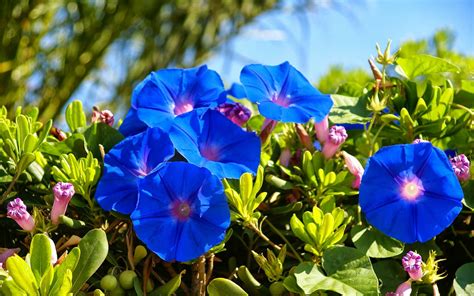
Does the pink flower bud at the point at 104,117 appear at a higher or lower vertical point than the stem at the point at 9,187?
higher

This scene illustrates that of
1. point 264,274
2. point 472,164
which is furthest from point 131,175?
point 472,164

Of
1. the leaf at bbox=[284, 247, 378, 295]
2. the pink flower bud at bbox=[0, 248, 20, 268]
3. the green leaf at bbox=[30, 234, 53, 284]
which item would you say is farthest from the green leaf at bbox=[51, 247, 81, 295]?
the leaf at bbox=[284, 247, 378, 295]

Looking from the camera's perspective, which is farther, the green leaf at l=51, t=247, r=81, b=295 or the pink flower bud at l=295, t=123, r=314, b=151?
the pink flower bud at l=295, t=123, r=314, b=151

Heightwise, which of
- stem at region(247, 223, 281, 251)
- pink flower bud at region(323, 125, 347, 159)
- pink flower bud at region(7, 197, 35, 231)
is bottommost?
stem at region(247, 223, 281, 251)

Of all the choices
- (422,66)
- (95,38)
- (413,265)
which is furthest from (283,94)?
(95,38)

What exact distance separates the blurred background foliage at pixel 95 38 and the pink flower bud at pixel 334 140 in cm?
288

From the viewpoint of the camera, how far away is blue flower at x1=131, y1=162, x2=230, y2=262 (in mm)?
764

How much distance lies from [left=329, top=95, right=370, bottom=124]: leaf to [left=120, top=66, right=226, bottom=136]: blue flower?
0.16 m

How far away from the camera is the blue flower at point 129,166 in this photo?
0.81 metres

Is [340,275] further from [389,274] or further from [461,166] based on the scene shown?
[461,166]

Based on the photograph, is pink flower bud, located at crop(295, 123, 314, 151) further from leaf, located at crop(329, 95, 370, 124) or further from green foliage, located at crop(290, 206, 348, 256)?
green foliage, located at crop(290, 206, 348, 256)

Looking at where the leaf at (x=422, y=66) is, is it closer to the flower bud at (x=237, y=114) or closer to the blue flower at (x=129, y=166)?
the flower bud at (x=237, y=114)

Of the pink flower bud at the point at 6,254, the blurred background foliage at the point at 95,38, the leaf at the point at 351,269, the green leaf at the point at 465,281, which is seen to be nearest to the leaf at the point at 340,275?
the leaf at the point at 351,269

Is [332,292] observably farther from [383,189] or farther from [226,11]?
[226,11]
